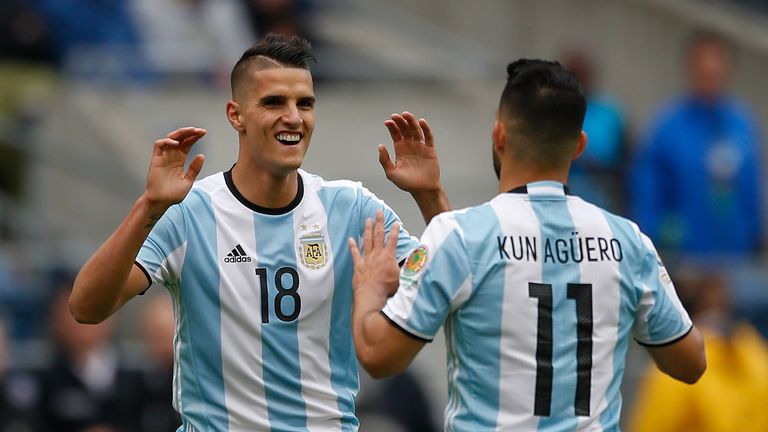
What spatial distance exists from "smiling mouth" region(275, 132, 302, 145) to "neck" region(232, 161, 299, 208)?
0.51ft

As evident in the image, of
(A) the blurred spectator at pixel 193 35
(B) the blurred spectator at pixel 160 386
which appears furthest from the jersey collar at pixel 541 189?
(A) the blurred spectator at pixel 193 35

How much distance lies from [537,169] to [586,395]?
79 cm

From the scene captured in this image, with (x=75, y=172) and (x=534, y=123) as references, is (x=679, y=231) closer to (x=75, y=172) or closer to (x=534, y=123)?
A: (x=75, y=172)

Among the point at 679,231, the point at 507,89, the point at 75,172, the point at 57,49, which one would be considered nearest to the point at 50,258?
the point at 75,172

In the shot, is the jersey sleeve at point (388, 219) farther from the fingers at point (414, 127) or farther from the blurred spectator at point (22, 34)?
the blurred spectator at point (22, 34)

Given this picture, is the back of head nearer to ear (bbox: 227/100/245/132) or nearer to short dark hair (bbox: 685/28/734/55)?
short dark hair (bbox: 685/28/734/55)

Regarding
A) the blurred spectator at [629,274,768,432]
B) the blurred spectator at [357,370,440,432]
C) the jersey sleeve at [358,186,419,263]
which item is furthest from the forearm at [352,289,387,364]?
the blurred spectator at [357,370,440,432]

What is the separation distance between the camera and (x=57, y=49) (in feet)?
42.3

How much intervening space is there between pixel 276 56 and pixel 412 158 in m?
0.63

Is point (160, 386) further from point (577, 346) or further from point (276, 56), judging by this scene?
point (577, 346)

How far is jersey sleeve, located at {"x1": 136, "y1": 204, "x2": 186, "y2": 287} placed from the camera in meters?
5.65

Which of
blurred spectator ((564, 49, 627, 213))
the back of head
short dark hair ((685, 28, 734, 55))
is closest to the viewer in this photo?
the back of head

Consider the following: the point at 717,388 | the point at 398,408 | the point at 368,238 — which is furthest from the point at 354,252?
the point at 398,408

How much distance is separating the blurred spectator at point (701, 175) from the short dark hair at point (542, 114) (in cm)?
566
